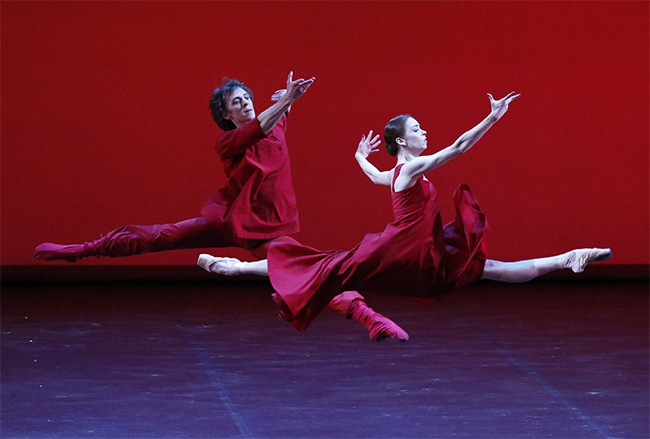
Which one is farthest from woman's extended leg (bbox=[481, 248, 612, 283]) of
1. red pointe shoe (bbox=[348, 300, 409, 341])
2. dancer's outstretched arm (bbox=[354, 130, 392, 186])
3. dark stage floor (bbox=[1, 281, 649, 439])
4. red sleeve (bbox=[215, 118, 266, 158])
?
dark stage floor (bbox=[1, 281, 649, 439])

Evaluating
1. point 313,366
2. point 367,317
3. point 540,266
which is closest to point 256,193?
point 367,317

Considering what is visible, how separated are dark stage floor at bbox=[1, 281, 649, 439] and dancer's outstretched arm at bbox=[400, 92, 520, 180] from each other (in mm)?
1828

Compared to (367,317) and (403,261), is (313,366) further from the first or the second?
(403,261)

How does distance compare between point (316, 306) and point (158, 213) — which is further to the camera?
point (158, 213)

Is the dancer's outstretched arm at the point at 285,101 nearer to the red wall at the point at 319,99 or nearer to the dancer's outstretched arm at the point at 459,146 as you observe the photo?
the dancer's outstretched arm at the point at 459,146

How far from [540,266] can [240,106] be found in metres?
1.32

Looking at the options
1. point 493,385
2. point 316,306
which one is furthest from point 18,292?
point 316,306

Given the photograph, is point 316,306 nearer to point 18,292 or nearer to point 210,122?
point 210,122

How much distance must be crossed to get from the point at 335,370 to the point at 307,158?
189 cm

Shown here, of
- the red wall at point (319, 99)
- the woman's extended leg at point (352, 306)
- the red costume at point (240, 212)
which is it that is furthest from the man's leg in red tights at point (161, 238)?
the red wall at point (319, 99)

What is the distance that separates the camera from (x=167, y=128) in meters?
7.02

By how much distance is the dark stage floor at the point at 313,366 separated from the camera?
16.5ft

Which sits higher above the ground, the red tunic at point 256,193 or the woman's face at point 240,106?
the woman's face at point 240,106

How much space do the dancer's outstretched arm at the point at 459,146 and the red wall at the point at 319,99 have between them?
3.49 metres
